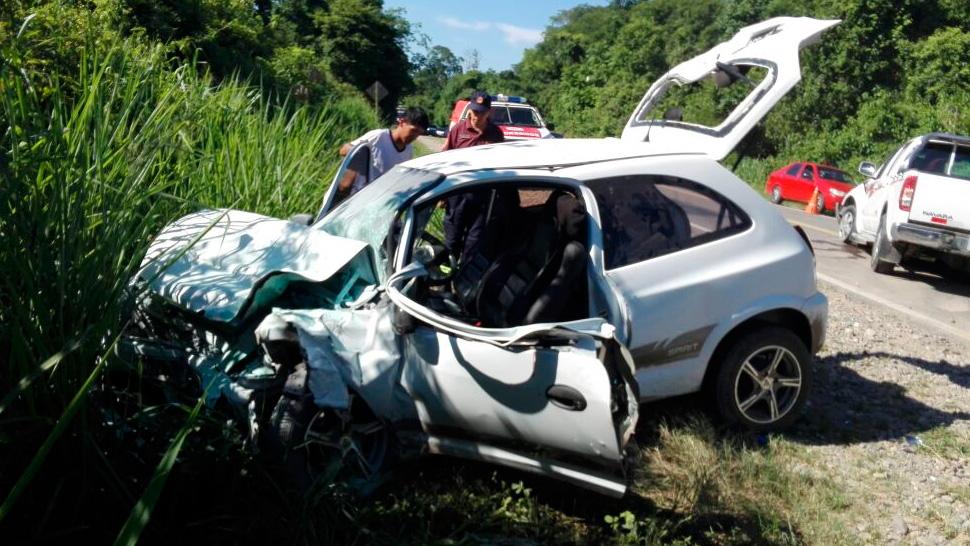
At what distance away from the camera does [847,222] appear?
48.3 feet

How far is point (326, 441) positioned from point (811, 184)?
2256 cm

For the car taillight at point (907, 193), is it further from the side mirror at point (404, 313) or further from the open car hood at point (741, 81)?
the side mirror at point (404, 313)

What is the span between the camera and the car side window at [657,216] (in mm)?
4910

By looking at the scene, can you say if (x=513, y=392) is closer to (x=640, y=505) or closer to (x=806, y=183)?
(x=640, y=505)

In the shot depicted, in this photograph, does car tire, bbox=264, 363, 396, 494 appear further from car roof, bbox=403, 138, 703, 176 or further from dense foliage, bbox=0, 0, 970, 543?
car roof, bbox=403, 138, 703, 176

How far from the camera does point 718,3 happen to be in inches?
2768

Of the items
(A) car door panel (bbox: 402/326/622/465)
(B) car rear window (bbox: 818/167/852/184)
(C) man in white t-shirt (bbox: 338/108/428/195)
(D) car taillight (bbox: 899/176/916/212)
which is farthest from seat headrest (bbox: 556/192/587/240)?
(B) car rear window (bbox: 818/167/852/184)

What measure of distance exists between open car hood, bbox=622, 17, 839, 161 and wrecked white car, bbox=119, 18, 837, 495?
22 mm

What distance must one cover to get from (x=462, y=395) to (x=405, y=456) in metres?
0.42

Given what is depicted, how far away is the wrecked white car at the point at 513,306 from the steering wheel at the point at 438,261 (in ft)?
0.07

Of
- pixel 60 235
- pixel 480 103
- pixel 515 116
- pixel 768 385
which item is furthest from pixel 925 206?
pixel 515 116

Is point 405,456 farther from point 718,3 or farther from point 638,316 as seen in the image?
point 718,3

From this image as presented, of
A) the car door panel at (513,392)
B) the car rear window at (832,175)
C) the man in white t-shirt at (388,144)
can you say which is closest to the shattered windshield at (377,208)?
the car door panel at (513,392)

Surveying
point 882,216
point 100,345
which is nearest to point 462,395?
point 100,345
